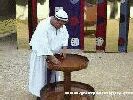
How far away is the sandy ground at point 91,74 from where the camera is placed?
18.7 feet

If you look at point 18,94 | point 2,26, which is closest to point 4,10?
point 2,26

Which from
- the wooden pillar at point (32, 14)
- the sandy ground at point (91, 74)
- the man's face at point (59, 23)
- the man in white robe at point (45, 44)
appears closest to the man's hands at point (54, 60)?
the man in white robe at point (45, 44)

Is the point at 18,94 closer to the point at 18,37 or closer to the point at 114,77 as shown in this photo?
the point at 114,77

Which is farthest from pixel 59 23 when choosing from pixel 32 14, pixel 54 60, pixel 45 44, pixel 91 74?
pixel 32 14

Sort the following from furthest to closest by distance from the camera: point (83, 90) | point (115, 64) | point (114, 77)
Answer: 1. point (115, 64)
2. point (114, 77)
3. point (83, 90)

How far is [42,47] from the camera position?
4746 mm

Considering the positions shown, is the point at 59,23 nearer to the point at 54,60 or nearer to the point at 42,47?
the point at 42,47

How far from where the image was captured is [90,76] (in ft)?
21.4

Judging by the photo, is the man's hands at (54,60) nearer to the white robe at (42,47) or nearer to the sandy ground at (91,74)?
the white robe at (42,47)

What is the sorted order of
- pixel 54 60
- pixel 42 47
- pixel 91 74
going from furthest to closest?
pixel 91 74 < pixel 42 47 < pixel 54 60

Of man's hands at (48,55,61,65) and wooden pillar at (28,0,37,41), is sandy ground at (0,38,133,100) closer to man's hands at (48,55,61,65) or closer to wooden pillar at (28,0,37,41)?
wooden pillar at (28,0,37,41)

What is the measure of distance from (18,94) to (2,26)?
10.3 feet

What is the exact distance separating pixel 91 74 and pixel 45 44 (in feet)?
6.80

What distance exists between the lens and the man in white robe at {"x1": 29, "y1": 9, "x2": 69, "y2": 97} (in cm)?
474
